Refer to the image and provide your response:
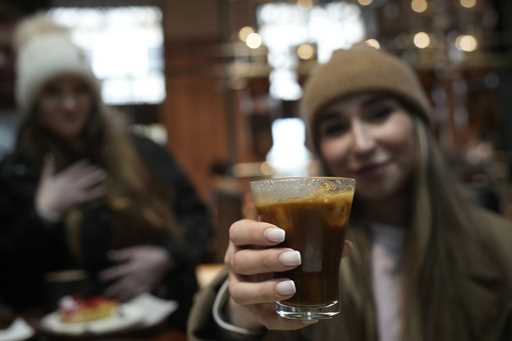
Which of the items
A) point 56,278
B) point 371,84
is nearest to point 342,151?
point 371,84

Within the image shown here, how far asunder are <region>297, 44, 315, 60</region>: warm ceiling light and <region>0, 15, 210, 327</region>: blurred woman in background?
1785 mm

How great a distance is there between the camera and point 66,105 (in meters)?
2.30

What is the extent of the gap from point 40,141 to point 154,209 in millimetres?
552

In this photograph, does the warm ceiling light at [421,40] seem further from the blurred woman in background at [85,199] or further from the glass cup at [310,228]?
the glass cup at [310,228]

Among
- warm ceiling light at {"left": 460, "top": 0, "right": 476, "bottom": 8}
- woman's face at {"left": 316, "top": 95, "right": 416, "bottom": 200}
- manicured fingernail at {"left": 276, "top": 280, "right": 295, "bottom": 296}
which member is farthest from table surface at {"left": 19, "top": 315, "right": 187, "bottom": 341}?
warm ceiling light at {"left": 460, "top": 0, "right": 476, "bottom": 8}

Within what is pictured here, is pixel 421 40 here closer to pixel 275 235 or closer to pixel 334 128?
pixel 334 128

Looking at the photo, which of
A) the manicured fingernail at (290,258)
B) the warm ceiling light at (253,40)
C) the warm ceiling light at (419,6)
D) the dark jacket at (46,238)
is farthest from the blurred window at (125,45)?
the manicured fingernail at (290,258)

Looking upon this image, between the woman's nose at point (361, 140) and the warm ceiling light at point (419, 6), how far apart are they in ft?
9.01

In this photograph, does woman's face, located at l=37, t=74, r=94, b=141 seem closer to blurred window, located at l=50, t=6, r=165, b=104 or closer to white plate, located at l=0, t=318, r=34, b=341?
white plate, located at l=0, t=318, r=34, b=341

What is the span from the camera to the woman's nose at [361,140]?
1383mm

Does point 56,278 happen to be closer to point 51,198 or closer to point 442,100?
point 51,198

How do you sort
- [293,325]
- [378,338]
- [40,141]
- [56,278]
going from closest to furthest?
[293,325]
[378,338]
[56,278]
[40,141]

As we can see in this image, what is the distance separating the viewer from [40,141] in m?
2.34

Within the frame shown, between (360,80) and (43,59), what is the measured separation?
5.05ft
